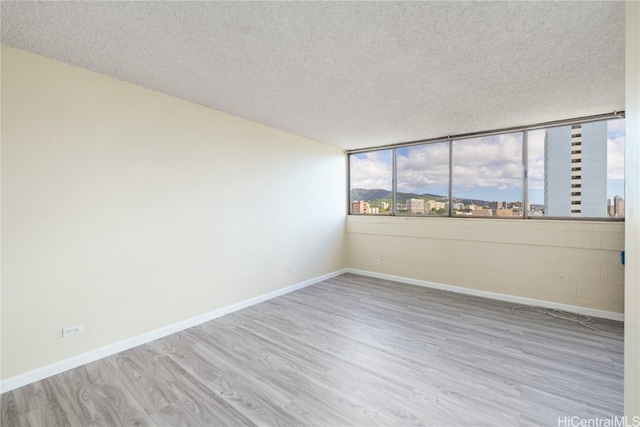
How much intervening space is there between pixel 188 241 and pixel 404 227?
3493 millimetres

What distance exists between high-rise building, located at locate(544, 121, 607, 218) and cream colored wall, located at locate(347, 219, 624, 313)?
0.27 m

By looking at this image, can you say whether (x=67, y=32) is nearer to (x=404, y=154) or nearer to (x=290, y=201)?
(x=290, y=201)

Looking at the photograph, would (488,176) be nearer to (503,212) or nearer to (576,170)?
(503,212)

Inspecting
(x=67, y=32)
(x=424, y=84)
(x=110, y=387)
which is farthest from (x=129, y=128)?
(x=424, y=84)

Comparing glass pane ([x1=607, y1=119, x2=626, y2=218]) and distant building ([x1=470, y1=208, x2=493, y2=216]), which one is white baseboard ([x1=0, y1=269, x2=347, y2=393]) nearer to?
distant building ([x1=470, y1=208, x2=493, y2=216])

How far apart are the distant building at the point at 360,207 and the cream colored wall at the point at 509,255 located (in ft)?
0.79

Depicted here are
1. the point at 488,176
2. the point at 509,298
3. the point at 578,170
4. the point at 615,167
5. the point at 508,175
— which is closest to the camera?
the point at 615,167

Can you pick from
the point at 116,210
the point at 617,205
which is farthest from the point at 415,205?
the point at 116,210

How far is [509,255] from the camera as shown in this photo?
156 inches

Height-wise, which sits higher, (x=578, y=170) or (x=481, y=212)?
(x=578, y=170)

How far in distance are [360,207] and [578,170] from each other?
3.31m

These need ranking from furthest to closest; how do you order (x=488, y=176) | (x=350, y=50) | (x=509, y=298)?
(x=488, y=176) → (x=509, y=298) → (x=350, y=50)

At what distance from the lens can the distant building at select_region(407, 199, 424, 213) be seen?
4.88 m

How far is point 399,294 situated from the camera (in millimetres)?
4266
